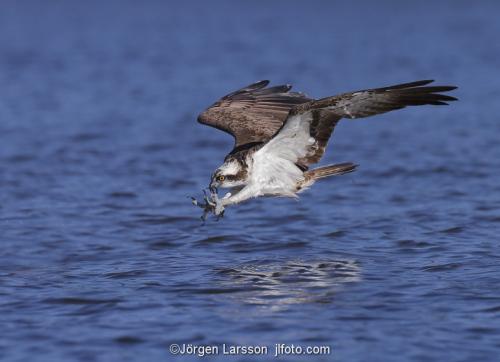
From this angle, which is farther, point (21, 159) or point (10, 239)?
point (21, 159)

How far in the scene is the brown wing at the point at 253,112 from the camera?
10.5m

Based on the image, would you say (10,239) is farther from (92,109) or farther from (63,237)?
(92,109)

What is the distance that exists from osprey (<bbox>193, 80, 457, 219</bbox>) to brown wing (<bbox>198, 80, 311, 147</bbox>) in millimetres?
10

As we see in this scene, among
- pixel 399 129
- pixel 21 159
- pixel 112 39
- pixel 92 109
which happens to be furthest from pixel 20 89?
pixel 112 39

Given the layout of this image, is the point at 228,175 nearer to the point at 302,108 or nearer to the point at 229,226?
the point at 302,108

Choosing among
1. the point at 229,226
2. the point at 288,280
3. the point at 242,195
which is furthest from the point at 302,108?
the point at 229,226

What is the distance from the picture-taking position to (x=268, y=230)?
11305 millimetres

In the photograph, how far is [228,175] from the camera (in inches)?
359

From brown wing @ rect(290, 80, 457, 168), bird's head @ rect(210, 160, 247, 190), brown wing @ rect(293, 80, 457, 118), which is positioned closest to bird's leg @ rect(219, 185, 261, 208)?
bird's head @ rect(210, 160, 247, 190)

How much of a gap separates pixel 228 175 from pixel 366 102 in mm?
1404

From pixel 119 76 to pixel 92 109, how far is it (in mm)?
4708

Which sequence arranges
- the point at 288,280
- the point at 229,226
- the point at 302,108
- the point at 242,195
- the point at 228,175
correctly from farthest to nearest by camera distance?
the point at 229,226 → the point at 242,195 → the point at 228,175 → the point at 288,280 → the point at 302,108

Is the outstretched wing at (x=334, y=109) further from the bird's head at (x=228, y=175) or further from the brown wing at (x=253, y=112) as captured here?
the brown wing at (x=253, y=112)

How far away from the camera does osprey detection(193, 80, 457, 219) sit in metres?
8.40
